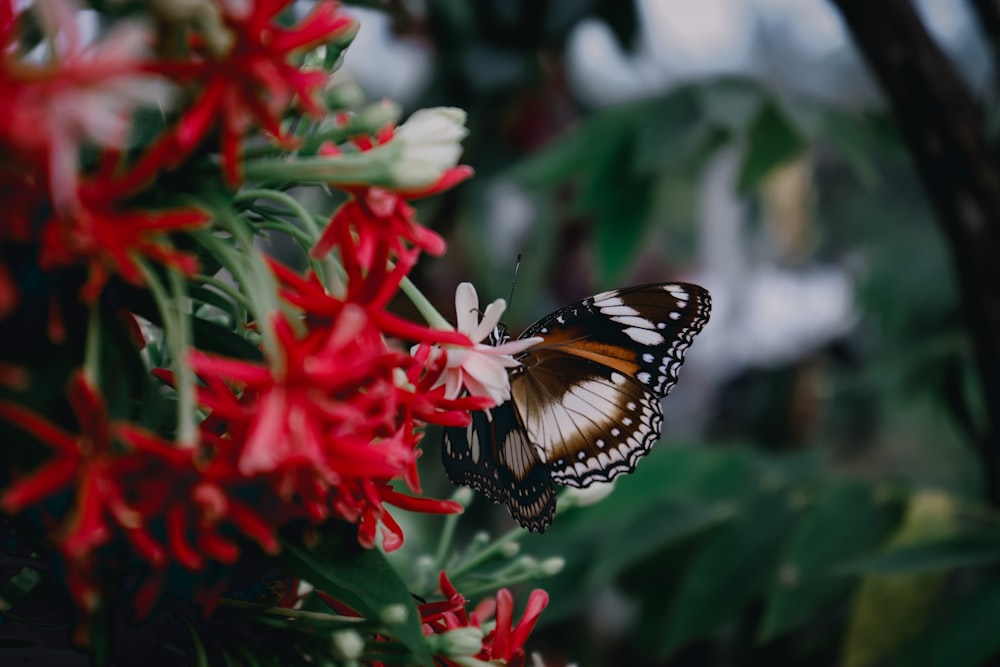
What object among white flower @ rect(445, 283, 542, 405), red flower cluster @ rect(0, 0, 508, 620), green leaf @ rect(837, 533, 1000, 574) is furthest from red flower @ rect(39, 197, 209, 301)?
green leaf @ rect(837, 533, 1000, 574)

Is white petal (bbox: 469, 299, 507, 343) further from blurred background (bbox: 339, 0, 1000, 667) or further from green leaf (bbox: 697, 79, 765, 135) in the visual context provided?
green leaf (bbox: 697, 79, 765, 135)

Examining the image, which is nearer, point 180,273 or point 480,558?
point 180,273

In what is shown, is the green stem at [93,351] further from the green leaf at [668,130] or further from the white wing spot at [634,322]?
the green leaf at [668,130]

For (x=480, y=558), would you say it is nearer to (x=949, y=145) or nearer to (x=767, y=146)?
(x=949, y=145)

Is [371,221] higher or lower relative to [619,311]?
higher

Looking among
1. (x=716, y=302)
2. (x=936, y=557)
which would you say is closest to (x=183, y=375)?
(x=716, y=302)

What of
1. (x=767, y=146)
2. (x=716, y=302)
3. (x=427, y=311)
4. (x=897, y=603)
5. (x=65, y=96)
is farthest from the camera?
(x=767, y=146)

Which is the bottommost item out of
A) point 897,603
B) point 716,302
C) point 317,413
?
point 897,603
